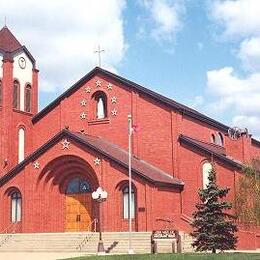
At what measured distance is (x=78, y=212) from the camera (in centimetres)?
4259

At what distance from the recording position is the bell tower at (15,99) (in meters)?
44.8

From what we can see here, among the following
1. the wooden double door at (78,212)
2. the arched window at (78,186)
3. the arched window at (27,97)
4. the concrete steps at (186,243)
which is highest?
the arched window at (27,97)

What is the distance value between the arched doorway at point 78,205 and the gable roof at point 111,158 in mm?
3367

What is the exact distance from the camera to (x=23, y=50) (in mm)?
47281

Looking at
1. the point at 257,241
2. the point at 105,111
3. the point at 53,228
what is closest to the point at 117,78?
the point at 105,111

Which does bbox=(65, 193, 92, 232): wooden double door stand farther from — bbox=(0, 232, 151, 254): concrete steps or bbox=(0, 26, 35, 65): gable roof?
bbox=(0, 26, 35, 65): gable roof

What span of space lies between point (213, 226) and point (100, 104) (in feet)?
65.7

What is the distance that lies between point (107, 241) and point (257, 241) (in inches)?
386

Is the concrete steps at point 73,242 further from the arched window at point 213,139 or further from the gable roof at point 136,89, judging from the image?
the arched window at point 213,139

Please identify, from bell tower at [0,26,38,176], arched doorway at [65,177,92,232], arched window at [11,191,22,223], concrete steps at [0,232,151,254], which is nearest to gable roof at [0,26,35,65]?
bell tower at [0,26,38,176]

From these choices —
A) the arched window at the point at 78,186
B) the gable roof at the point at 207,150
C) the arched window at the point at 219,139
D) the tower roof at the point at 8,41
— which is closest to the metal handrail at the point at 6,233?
the arched window at the point at 78,186

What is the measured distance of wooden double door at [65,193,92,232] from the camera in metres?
42.2

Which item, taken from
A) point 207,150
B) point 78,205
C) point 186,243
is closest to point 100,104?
point 78,205

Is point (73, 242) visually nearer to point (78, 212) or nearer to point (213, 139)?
point (78, 212)
